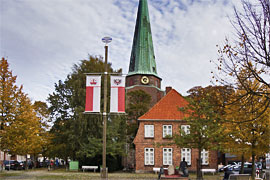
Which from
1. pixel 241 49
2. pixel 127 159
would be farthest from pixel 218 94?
pixel 127 159

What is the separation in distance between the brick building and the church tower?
30968mm

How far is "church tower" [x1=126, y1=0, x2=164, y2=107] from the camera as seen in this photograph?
6906 centimetres

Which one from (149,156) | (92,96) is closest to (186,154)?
(149,156)

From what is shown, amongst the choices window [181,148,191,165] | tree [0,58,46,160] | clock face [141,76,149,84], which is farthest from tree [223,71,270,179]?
clock face [141,76,149,84]

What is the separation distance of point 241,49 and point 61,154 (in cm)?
3221

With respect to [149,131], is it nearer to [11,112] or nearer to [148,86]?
[11,112]

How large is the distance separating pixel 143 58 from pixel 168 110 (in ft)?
103

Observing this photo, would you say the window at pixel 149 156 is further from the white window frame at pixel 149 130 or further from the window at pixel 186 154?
the window at pixel 186 154

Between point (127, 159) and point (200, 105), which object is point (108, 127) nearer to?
point (200, 105)

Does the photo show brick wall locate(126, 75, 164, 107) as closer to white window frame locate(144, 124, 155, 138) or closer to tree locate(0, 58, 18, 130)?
white window frame locate(144, 124, 155, 138)

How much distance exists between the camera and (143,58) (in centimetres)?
6944

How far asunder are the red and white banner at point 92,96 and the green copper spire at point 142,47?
166ft

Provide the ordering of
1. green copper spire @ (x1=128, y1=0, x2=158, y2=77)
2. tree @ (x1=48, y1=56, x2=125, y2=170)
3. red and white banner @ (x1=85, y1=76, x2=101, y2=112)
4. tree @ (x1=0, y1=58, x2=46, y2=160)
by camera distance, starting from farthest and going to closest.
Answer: green copper spire @ (x1=128, y1=0, x2=158, y2=77), tree @ (x1=48, y1=56, x2=125, y2=170), tree @ (x1=0, y1=58, x2=46, y2=160), red and white banner @ (x1=85, y1=76, x2=101, y2=112)

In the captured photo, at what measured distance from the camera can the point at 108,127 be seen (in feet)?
125
